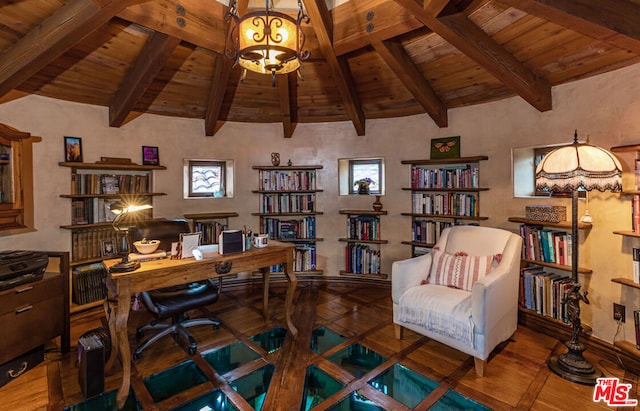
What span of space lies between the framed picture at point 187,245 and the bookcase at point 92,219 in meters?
1.41

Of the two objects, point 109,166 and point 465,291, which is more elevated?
point 109,166

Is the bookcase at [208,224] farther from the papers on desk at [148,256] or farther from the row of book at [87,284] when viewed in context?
the papers on desk at [148,256]

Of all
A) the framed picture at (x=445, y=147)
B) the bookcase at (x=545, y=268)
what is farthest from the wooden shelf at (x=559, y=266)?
the framed picture at (x=445, y=147)

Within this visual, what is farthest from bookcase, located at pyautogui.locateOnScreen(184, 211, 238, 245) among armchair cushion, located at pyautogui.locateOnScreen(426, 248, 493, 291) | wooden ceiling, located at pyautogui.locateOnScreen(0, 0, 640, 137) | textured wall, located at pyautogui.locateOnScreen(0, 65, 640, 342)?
armchair cushion, located at pyautogui.locateOnScreen(426, 248, 493, 291)

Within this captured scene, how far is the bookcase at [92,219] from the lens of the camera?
308cm

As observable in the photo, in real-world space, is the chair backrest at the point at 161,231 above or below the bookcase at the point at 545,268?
above

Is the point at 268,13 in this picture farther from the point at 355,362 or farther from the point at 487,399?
the point at 487,399

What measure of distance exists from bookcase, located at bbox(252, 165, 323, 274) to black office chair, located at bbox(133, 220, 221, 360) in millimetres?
1421

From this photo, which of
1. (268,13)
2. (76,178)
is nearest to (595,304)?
(268,13)

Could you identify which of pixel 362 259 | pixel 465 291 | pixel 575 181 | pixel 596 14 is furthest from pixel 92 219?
pixel 596 14

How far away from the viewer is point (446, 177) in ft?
11.8

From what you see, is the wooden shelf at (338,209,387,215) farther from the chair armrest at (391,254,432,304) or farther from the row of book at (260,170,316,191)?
the chair armrest at (391,254,432,304)

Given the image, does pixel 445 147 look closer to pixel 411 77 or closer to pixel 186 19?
pixel 411 77

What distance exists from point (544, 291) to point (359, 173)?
8.13 feet
